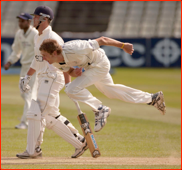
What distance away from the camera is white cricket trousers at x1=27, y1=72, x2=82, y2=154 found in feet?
18.4

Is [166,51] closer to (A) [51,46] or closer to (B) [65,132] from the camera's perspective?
(B) [65,132]

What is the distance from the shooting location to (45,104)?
18.7ft

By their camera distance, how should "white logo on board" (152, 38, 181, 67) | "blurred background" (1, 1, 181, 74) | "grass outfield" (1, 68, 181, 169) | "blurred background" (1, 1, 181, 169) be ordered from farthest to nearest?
"blurred background" (1, 1, 181, 74), "white logo on board" (152, 38, 181, 67), "blurred background" (1, 1, 181, 169), "grass outfield" (1, 68, 181, 169)

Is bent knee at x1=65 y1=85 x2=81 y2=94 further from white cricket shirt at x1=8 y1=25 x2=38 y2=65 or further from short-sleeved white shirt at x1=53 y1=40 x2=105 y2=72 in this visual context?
white cricket shirt at x1=8 y1=25 x2=38 y2=65

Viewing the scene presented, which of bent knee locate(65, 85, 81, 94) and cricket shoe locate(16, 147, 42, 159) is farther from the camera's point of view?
cricket shoe locate(16, 147, 42, 159)

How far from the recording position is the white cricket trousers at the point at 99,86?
5477mm

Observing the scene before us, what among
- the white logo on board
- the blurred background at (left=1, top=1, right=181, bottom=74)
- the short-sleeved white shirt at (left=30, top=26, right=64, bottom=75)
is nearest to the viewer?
the short-sleeved white shirt at (left=30, top=26, right=64, bottom=75)

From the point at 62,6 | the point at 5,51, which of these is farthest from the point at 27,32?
the point at 62,6

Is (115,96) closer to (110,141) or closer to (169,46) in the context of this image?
(110,141)

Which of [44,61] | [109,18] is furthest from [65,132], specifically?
[109,18]

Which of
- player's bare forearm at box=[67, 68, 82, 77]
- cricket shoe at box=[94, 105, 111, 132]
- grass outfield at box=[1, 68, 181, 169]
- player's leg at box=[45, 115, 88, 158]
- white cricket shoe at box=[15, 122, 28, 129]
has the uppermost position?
player's bare forearm at box=[67, 68, 82, 77]

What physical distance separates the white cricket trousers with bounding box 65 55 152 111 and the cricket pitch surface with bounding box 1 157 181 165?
73cm

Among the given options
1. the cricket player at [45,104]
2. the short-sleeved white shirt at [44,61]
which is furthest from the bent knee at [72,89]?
the short-sleeved white shirt at [44,61]

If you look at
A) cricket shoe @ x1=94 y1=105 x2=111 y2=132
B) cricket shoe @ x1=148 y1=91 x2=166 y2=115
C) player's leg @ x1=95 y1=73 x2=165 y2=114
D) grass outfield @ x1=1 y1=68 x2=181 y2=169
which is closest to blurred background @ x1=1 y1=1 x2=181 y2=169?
grass outfield @ x1=1 y1=68 x2=181 y2=169
